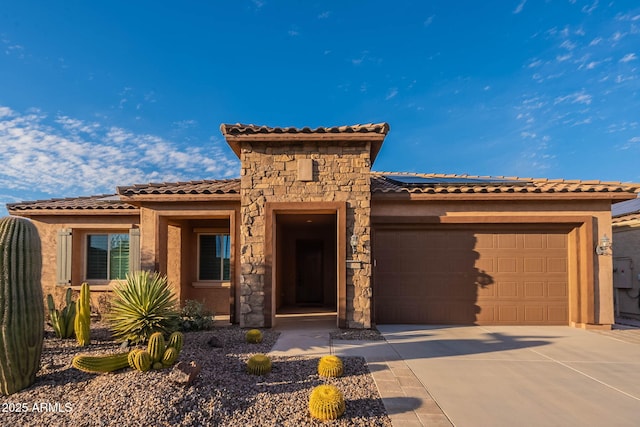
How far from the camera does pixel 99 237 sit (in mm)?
11039

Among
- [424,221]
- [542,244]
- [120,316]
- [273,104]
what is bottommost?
[120,316]

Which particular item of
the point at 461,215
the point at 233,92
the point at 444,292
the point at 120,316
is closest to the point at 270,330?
the point at 120,316

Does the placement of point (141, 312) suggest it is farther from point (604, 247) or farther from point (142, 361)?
point (604, 247)

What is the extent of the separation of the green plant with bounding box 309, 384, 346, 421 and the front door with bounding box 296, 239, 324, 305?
10.8m

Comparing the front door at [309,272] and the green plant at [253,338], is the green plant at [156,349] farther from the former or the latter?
the front door at [309,272]

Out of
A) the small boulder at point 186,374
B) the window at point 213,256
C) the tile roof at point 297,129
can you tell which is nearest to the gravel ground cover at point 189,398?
the small boulder at point 186,374

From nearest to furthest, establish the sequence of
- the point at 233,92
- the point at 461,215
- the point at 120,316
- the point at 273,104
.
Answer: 1. the point at 120,316
2. the point at 461,215
3. the point at 233,92
4. the point at 273,104

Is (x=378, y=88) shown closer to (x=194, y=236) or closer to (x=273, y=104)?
(x=273, y=104)

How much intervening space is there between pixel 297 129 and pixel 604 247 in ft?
26.2

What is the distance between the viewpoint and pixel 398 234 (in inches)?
360

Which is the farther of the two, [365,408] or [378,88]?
[378,88]

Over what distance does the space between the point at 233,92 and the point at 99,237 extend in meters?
8.85

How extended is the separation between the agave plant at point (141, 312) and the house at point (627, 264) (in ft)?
42.0

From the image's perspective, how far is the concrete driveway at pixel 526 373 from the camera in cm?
399
